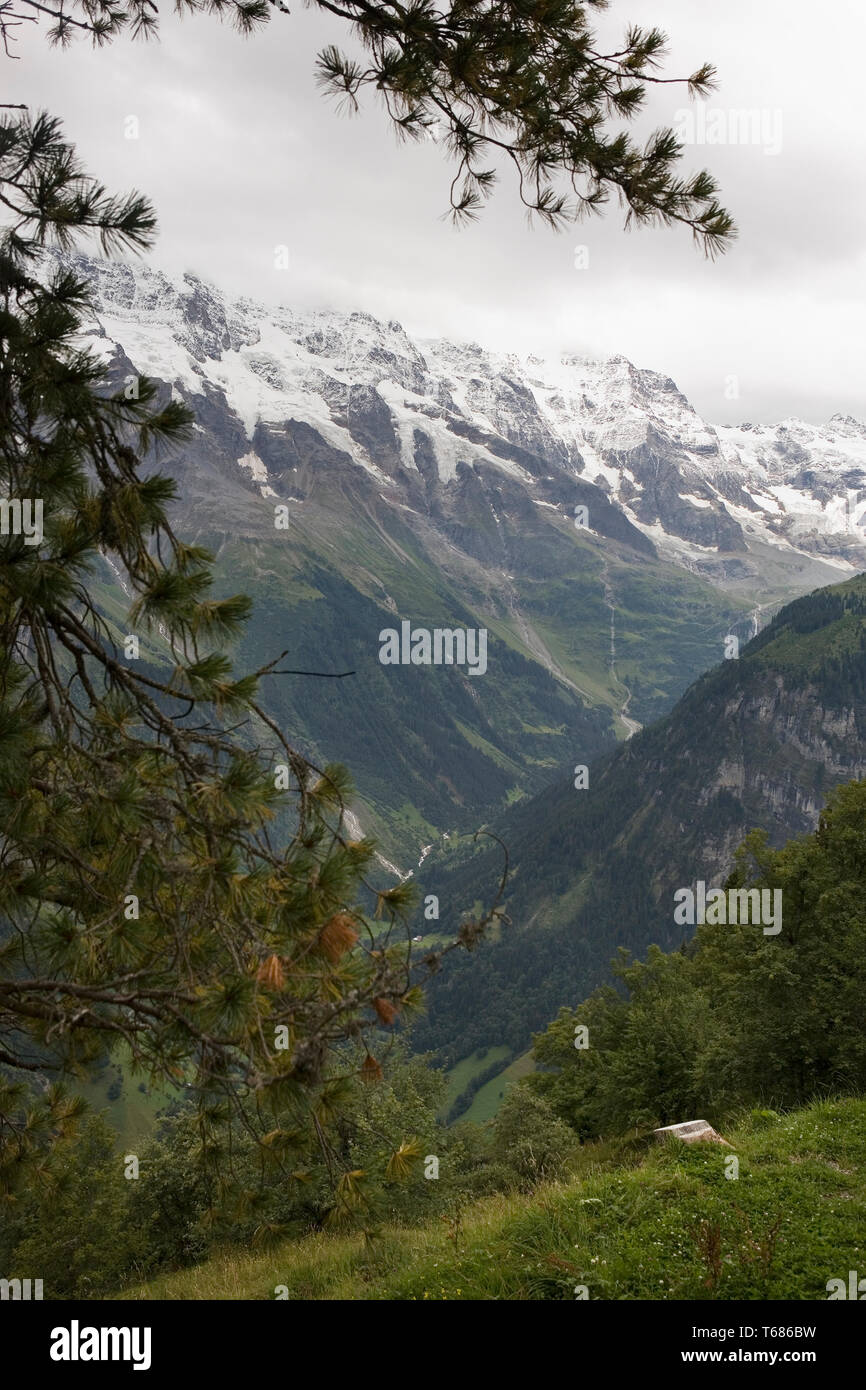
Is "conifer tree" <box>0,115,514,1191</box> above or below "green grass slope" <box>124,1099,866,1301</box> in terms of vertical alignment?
above

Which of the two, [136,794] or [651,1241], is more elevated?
[136,794]

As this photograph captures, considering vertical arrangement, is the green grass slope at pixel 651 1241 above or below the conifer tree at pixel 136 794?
below

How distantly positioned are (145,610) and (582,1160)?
20.0 m

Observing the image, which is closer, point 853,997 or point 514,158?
point 514,158

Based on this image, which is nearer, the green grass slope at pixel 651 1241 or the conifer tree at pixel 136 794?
the conifer tree at pixel 136 794

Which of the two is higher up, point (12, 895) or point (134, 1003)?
point (12, 895)

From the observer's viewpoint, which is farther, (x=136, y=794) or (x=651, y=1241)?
(x=651, y=1241)

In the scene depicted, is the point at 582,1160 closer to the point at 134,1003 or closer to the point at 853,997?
the point at 853,997

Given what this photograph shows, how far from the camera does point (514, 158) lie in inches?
290

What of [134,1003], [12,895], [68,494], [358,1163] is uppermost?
[68,494]

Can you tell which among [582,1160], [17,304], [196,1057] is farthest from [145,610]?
[582,1160]

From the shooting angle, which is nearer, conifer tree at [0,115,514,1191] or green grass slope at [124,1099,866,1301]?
conifer tree at [0,115,514,1191]
